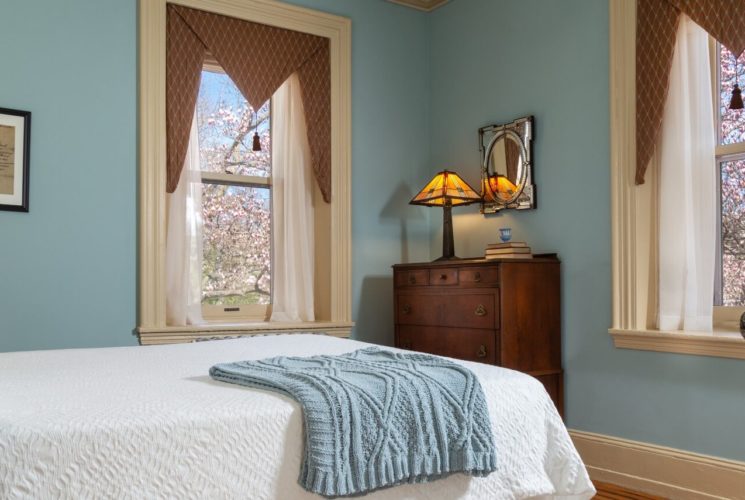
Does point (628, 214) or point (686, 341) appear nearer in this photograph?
point (686, 341)

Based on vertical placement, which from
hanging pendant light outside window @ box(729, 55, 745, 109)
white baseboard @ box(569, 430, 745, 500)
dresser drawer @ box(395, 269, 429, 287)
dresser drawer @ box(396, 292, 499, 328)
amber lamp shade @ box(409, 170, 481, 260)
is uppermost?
hanging pendant light outside window @ box(729, 55, 745, 109)

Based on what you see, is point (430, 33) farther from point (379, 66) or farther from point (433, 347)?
point (433, 347)

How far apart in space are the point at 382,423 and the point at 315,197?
2949 millimetres

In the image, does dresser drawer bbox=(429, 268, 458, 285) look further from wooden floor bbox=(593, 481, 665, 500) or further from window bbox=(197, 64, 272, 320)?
wooden floor bbox=(593, 481, 665, 500)

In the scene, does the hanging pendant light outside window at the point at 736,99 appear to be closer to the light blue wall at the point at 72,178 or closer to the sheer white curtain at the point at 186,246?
the sheer white curtain at the point at 186,246

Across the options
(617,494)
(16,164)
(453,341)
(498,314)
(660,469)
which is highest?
(16,164)

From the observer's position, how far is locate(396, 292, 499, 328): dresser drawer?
350 cm

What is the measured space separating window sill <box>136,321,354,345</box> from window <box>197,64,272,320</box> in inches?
8.7

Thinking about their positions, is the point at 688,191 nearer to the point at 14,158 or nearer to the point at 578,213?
the point at 578,213

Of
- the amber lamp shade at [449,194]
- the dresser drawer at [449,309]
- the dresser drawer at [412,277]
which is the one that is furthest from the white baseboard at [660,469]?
the amber lamp shade at [449,194]

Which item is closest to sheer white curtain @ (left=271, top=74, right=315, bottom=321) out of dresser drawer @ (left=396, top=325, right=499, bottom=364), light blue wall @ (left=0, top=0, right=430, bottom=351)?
dresser drawer @ (left=396, top=325, right=499, bottom=364)

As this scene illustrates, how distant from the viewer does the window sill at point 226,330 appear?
3627mm

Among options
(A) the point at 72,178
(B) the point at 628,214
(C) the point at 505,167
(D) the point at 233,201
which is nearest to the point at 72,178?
(A) the point at 72,178

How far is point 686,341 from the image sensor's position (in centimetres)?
312
